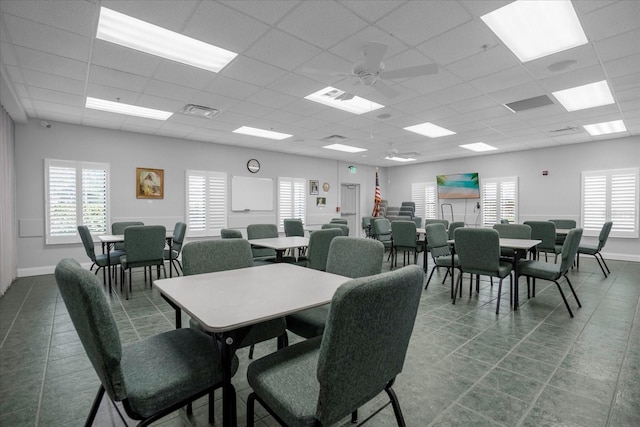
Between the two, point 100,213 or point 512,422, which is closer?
point 512,422

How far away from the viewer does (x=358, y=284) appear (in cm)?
91

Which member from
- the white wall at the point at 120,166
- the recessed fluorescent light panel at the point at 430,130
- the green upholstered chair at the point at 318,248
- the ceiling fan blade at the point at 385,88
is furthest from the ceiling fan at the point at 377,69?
the white wall at the point at 120,166

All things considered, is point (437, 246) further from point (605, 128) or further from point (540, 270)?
point (605, 128)

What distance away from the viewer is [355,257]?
2139mm

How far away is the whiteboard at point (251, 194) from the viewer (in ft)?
25.2

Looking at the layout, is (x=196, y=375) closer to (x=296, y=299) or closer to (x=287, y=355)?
(x=287, y=355)

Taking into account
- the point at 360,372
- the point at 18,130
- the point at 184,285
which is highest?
the point at 18,130

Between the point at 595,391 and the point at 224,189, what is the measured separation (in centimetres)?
710

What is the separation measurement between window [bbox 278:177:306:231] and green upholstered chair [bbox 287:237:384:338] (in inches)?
251

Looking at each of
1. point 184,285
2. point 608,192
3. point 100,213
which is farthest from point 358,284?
point 608,192

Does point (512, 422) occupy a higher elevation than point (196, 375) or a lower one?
lower

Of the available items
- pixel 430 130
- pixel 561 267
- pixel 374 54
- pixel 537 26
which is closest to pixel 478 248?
pixel 561 267

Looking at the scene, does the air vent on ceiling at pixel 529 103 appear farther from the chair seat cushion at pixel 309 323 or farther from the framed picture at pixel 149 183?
the framed picture at pixel 149 183

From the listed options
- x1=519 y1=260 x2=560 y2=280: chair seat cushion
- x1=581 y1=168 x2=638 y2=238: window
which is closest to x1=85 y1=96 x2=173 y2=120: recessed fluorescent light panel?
x1=519 y1=260 x2=560 y2=280: chair seat cushion
